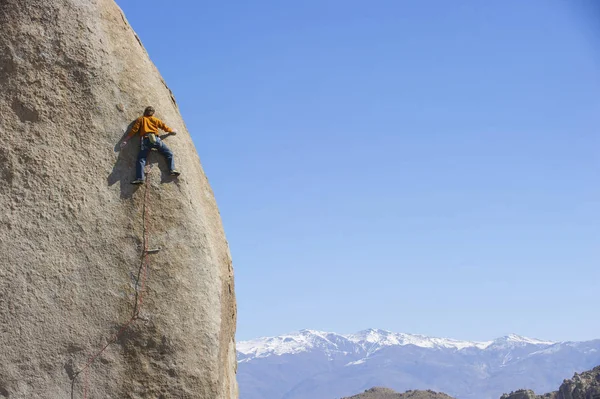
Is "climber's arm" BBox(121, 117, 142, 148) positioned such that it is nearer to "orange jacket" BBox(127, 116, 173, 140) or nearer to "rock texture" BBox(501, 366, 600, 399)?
"orange jacket" BBox(127, 116, 173, 140)

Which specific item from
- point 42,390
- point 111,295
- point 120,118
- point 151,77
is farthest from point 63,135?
point 42,390

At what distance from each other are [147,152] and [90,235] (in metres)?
1.57

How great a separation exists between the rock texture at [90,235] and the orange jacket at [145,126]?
0.19 m

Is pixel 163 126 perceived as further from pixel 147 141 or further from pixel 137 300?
pixel 137 300

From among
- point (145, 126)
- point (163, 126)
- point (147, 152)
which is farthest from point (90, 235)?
point (163, 126)

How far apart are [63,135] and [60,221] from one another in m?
1.36

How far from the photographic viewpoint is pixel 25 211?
39.4 ft

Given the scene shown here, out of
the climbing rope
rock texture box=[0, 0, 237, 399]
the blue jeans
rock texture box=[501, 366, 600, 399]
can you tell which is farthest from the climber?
rock texture box=[501, 366, 600, 399]

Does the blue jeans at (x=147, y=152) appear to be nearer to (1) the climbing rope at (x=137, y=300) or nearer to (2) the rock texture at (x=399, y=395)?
(1) the climbing rope at (x=137, y=300)

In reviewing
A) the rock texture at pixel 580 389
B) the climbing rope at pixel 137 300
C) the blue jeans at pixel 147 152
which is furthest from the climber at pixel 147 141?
the rock texture at pixel 580 389

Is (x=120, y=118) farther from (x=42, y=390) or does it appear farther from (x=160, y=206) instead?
(x=42, y=390)

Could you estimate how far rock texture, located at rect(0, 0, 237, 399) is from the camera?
1173 cm

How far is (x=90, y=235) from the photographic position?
39.6 feet

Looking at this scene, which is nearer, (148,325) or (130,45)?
(148,325)
